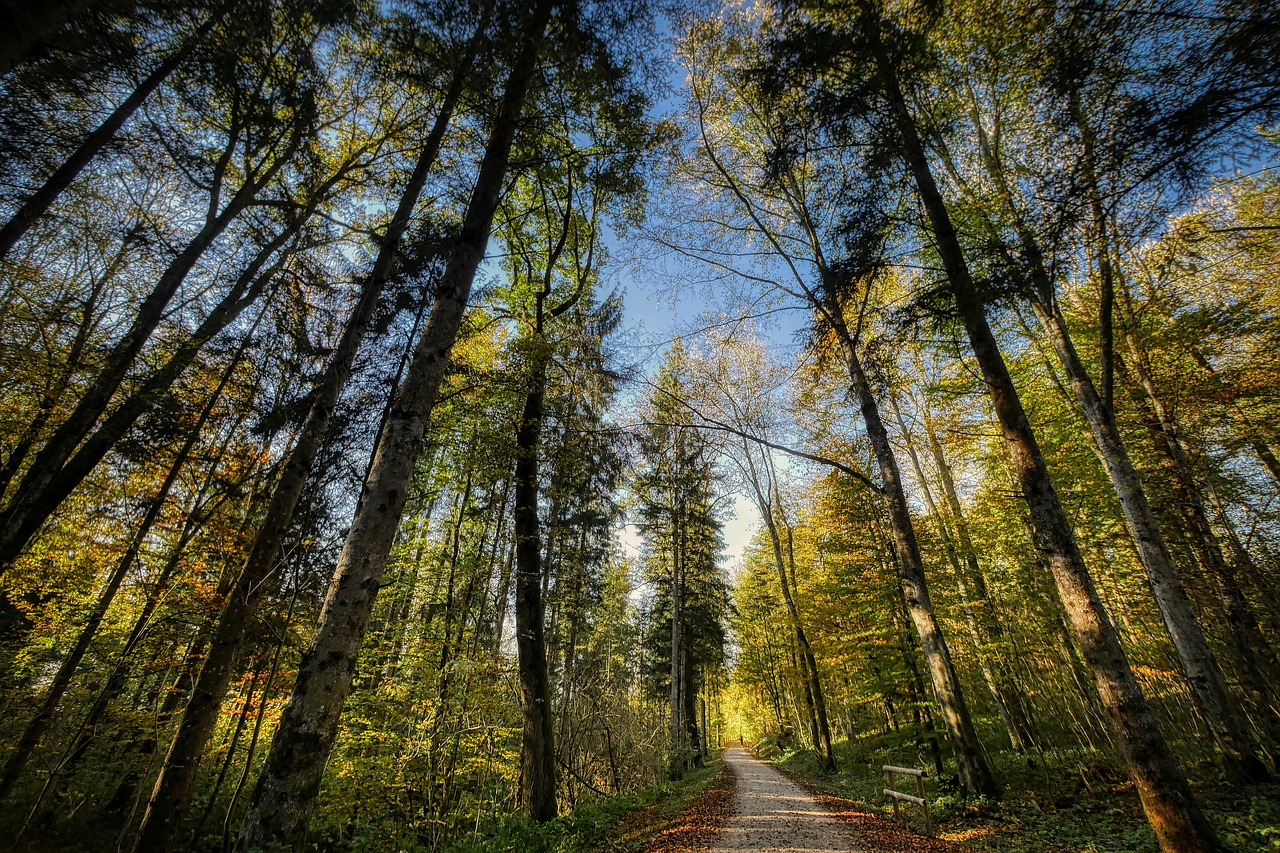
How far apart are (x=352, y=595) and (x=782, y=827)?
7.08 meters

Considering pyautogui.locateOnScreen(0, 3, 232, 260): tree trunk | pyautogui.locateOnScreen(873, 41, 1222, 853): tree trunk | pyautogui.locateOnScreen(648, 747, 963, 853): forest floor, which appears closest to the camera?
pyautogui.locateOnScreen(873, 41, 1222, 853): tree trunk

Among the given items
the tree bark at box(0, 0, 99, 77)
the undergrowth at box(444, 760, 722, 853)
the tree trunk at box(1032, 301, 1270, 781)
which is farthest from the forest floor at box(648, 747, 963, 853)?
the tree bark at box(0, 0, 99, 77)

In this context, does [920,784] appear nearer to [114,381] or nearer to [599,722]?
[599,722]

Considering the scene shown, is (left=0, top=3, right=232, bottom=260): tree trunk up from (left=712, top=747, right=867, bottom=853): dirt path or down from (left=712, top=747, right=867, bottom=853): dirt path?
up

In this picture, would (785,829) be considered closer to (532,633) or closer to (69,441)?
(532,633)

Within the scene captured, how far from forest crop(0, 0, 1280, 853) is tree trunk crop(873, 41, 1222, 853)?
1.4 inches

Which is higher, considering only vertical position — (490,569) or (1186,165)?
(1186,165)

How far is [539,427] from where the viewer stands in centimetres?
781

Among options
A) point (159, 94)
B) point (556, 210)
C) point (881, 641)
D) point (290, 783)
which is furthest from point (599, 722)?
point (159, 94)

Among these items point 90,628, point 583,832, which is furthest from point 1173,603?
point 90,628

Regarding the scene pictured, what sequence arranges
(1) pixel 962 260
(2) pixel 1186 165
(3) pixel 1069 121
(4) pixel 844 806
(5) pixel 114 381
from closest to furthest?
1. (2) pixel 1186 165
2. (3) pixel 1069 121
3. (1) pixel 962 260
4. (5) pixel 114 381
5. (4) pixel 844 806

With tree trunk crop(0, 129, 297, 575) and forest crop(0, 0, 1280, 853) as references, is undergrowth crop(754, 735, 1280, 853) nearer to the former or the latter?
forest crop(0, 0, 1280, 853)

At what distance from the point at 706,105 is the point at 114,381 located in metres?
10.8

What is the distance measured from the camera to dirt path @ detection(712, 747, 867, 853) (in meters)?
5.05
